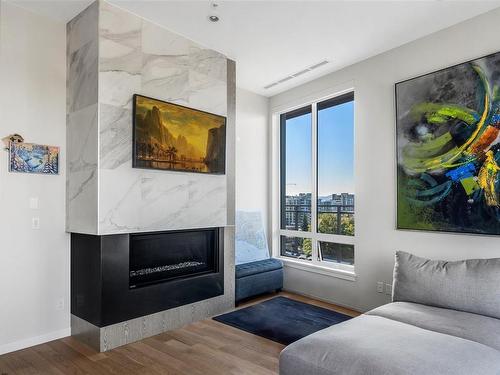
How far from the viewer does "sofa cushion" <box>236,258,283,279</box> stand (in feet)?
13.8

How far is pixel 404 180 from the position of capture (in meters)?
3.53

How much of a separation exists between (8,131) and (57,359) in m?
1.97

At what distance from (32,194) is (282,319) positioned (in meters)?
2.76

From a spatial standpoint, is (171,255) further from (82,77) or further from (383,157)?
(383,157)

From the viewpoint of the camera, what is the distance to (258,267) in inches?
175

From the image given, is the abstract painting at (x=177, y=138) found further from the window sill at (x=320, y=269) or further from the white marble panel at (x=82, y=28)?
the window sill at (x=320, y=269)

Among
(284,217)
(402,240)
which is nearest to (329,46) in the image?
(402,240)

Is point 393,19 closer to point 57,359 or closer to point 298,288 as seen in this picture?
point 298,288

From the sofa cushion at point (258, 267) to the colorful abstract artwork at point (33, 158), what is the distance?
93.0 inches

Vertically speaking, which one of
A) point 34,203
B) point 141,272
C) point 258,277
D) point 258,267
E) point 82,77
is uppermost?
point 82,77

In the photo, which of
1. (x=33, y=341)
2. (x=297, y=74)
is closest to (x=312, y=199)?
(x=297, y=74)

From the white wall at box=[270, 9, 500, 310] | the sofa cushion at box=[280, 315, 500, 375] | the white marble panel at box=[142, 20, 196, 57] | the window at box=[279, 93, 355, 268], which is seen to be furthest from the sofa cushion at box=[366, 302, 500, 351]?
the white marble panel at box=[142, 20, 196, 57]

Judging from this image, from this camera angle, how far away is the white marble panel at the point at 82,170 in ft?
9.49

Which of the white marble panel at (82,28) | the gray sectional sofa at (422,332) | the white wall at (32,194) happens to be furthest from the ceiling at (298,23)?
the gray sectional sofa at (422,332)
